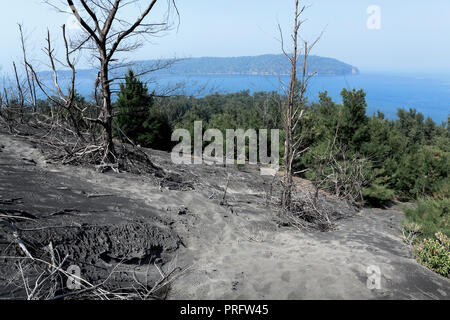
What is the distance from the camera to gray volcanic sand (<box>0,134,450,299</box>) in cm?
355

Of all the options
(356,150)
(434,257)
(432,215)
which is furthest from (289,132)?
(356,150)

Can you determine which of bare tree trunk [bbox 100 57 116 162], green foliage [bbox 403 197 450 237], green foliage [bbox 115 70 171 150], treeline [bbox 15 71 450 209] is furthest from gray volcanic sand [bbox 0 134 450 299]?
green foliage [bbox 115 70 171 150]

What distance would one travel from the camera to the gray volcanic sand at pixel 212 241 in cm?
355

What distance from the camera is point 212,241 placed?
15.9 ft

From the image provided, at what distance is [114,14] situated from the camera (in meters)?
6.05

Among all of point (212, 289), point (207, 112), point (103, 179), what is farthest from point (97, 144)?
point (207, 112)

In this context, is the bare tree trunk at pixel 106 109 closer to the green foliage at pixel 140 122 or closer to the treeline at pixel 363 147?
the treeline at pixel 363 147

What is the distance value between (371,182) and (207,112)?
169ft

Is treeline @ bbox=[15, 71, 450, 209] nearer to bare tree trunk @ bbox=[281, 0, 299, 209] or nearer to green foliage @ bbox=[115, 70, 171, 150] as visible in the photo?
green foliage @ bbox=[115, 70, 171, 150]

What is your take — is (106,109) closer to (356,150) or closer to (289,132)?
(289,132)

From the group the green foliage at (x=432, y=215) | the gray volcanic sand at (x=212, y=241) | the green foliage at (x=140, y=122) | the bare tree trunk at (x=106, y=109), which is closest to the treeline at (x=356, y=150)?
the green foliage at (x=140, y=122)

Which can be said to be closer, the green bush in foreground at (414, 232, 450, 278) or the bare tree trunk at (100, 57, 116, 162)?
the green bush in foreground at (414, 232, 450, 278)

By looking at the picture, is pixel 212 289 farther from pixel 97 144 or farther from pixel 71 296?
pixel 97 144

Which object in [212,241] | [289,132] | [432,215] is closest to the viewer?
[212,241]
